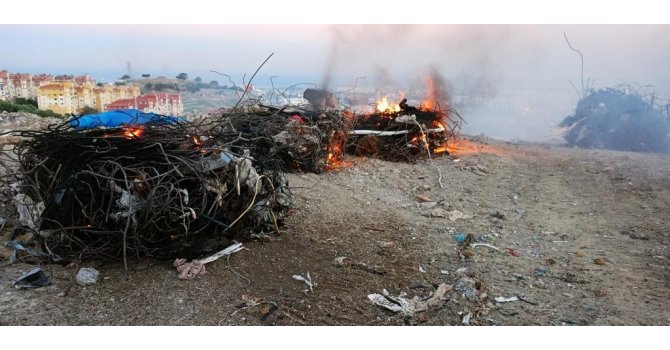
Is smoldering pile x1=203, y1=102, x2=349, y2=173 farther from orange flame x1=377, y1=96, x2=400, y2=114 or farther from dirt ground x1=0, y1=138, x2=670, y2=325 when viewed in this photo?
orange flame x1=377, y1=96, x2=400, y2=114

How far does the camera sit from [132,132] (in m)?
4.53

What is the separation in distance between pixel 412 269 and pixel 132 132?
3.18 meters

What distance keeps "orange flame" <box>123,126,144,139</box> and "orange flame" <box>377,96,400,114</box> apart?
6.93m

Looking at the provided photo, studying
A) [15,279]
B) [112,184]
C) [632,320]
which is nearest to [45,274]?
[15,279]

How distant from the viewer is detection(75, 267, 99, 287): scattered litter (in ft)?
12.0

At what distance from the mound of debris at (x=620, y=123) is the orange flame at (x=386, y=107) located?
22.6 feet

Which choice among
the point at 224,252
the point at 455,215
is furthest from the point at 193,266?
the point at 455,215

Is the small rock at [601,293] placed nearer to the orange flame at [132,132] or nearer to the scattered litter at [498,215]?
the scattered litter at [498,215]

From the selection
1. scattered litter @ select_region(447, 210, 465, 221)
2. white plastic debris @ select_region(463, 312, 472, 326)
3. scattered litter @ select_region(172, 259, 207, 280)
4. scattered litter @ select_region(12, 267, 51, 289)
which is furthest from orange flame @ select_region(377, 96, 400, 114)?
scattered litter @ select_region(12, 267, 51, 289)

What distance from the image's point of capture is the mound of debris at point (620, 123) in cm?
1300

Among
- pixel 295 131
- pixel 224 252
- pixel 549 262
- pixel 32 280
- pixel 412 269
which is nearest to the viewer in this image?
pixel 32 280

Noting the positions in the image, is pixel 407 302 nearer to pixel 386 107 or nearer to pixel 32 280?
pixel 32 280

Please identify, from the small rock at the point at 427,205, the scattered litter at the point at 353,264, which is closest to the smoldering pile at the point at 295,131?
the small rock at the point at 427,205

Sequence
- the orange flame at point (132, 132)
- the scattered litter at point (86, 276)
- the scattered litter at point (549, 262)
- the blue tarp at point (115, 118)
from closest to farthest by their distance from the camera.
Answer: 1. the scattered litter at point (86, 276)
2. the orange flame at point (132, 132)
3. the scattered litter at point (549, 262)
4. the blue tarp at point (115, 118)
